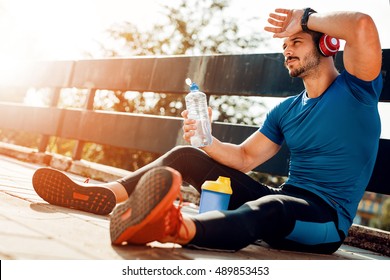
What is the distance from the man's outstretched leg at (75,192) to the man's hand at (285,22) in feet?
4.61

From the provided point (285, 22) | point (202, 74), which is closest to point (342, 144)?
point (285, 22)

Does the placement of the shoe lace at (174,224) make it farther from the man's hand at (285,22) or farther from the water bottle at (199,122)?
the man's hand at (285,22)

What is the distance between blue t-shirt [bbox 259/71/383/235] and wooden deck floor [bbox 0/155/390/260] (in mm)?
374

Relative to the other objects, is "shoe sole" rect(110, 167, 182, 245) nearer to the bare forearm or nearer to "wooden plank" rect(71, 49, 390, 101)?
the bare forearm

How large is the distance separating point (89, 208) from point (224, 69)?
239 centimetres

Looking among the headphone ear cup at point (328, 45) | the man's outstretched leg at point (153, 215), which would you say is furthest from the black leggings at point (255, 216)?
the headphone ear cup at point (328, 45)

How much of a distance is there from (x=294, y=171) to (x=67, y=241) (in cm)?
145

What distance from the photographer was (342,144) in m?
2.31

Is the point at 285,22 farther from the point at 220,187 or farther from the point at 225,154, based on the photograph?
the point at 220,187

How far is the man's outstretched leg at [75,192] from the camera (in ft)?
8.01

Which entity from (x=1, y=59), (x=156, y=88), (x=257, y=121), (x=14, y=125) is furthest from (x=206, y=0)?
(x=156, y=88)

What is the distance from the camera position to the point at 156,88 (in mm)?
5117

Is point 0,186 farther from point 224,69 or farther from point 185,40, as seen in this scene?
point 185,40
